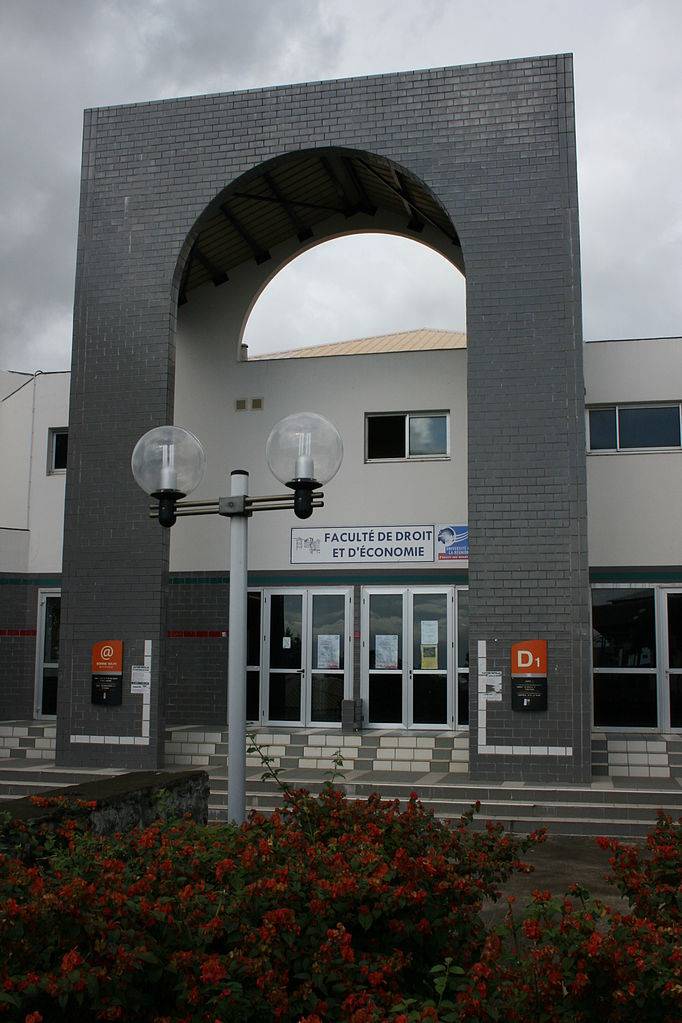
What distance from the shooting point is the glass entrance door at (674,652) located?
13.7 metres

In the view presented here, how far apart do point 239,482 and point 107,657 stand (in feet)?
23.1

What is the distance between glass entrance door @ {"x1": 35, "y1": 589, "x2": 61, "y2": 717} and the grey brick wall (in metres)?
3.80

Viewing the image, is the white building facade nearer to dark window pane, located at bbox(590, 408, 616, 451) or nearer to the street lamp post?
dark window pane, located at bbox(590, 408, 616, 451)

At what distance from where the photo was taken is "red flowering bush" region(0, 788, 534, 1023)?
294cm

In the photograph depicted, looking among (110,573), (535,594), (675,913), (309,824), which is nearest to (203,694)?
(110,573)

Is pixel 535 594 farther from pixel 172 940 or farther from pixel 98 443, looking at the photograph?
pixel 172 940

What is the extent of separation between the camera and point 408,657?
14359 mm

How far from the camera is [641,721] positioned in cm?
1376

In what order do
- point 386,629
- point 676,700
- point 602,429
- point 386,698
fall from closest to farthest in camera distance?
point 676,700
point 602,429
point 386,698
point 386,629

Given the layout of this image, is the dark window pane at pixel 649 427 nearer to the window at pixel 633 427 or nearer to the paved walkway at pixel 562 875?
the window at pixel 633 427

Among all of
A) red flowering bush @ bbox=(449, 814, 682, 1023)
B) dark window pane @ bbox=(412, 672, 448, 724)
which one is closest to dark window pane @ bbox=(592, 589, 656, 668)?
dark window pane @ bbox=(412, 672, 448, 724)

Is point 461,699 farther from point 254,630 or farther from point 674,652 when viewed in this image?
point 254,630

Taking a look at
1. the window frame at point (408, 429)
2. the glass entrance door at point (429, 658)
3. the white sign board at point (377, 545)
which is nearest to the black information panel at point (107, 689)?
the white sign board at point (377, 545)

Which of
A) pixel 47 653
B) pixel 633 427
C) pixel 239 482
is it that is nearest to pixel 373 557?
pixel 633 427
